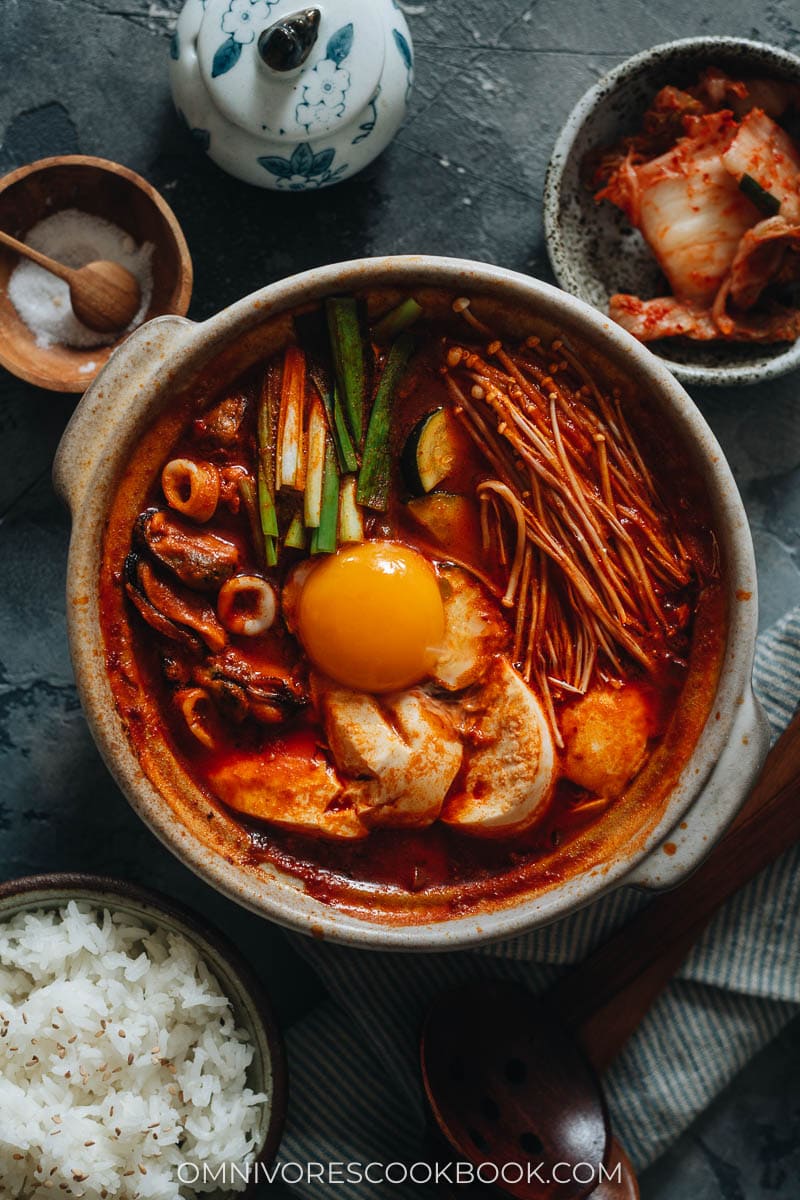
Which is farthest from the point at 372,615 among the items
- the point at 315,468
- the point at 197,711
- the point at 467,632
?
the point at 197,711

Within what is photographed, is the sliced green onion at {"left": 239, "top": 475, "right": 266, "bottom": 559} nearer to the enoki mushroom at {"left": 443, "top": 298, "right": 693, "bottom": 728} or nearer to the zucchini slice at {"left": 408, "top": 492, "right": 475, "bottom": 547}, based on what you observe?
the zucchini slice at {"left": 408, "top": 492, "right": 475, "bottom": 547}

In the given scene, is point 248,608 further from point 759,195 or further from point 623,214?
point 759,195

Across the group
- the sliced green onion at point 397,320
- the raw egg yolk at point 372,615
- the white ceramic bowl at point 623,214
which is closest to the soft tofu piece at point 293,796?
the raw egg yolk at point 372,615

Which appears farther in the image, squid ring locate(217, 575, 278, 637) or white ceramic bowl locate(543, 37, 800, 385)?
white ceramic bowl locate(543, 37, 800, 385)

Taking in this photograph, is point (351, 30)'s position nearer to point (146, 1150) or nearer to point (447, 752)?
point (447, 752)

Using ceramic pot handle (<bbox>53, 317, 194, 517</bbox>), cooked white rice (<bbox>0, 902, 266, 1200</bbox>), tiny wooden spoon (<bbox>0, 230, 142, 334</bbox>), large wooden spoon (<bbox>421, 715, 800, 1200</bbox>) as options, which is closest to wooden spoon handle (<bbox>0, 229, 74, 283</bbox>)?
tiny wooden spoon (<bbox>0, 230, 142, 334</bbox>)

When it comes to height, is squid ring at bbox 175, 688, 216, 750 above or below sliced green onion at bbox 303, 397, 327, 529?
below

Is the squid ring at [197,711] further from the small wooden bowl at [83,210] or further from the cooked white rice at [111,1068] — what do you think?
the small wooden bowl at [83,210]
